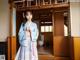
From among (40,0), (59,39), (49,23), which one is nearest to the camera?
(40,0)

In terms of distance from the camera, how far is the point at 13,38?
4625mm

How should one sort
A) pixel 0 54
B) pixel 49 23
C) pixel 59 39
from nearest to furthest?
pixel 0 54, pixel 59 39, pixel 49 23

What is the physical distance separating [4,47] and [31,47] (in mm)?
908

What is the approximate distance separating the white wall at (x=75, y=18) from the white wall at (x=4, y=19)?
5.27 ft

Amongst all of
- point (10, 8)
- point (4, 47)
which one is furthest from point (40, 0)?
point (4, 47)

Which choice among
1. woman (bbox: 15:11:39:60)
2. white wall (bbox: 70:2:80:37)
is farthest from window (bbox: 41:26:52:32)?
woman (bbox: 15:11:39:60)

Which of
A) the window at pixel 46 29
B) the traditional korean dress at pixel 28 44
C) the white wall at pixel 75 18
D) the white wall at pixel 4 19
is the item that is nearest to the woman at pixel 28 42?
the traditional korean dress at pixel 28 44

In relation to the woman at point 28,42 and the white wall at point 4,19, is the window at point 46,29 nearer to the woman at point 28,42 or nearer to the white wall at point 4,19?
the white wall at point 4,19

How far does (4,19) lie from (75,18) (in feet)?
5.77

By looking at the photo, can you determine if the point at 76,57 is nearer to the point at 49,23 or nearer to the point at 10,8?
the point at 49,23

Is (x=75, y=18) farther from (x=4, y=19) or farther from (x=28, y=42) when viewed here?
(x=4, y=19)

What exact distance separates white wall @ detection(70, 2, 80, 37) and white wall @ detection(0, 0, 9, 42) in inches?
63.3

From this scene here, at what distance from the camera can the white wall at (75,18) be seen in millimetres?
4379

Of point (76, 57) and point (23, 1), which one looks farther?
point (23, 1)
